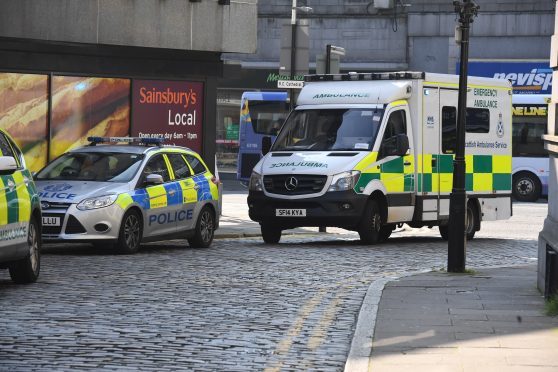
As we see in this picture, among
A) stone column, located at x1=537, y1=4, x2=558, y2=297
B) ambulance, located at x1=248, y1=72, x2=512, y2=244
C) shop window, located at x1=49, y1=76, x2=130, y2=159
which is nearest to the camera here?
stone column, located at x1=537, y1=4, x2=558, y2=297

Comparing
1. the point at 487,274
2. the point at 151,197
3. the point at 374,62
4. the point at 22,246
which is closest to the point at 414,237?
the point at 151,197

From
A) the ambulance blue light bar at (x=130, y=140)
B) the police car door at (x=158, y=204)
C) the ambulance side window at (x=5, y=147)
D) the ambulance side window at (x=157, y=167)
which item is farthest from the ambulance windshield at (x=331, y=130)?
the ambulance side window at (x=5, y=147)

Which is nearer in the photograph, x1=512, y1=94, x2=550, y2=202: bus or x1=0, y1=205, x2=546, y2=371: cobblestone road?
x1=0, y1=205, x2=546, y2=371: cobblestone road

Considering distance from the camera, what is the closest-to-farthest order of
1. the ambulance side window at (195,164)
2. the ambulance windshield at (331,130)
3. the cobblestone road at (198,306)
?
1. the cobblestone road at (198,306)
2. the ambulance side window at (195,164)
3. the ambulance windshield at (331,130)

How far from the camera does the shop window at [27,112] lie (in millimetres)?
23344

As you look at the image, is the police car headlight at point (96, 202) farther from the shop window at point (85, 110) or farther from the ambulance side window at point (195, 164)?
the shop window at point (85, 110)

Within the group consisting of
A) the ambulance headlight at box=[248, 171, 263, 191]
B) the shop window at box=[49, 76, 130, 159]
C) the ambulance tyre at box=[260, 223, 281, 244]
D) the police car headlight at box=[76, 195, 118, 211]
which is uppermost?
the shop window at box=[49, 76, 130, 159]

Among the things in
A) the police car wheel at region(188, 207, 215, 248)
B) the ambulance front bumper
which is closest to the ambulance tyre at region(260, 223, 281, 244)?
the ambulance front bumper

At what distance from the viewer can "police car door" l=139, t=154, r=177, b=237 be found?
18.3 meters

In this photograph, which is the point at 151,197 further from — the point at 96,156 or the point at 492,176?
the point at 492,176

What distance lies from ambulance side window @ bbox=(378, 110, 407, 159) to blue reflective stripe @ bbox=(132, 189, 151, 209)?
4.32m

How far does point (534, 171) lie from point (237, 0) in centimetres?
1680

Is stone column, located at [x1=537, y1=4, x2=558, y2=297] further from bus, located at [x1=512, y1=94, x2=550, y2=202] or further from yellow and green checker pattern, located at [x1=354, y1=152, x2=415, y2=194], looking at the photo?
bus, located at [x1=512, y1=94, x2=550, y2=202]

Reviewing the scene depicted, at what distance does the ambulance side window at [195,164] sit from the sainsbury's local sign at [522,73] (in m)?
31.5
